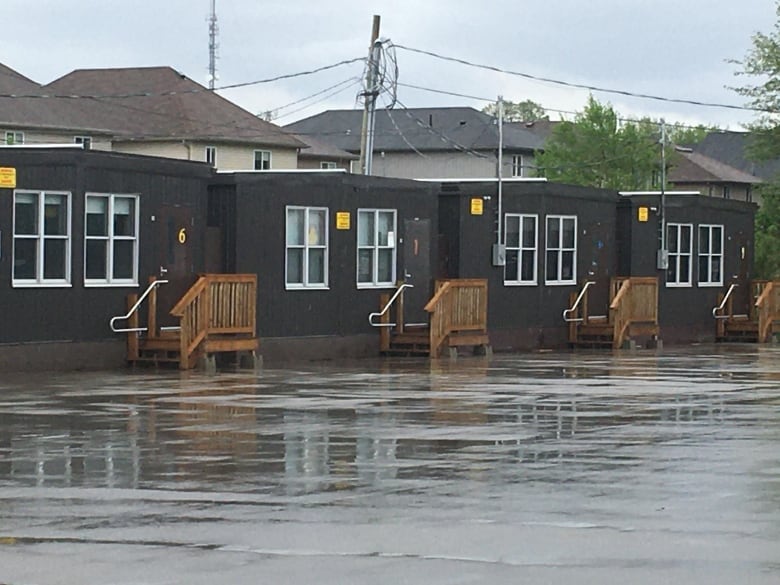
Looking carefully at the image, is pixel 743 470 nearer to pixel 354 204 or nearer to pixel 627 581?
pixel 627 581

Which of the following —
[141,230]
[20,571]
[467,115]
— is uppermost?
[467,115]

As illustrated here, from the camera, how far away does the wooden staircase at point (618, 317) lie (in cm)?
3919

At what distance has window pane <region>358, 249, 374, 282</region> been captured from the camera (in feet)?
111

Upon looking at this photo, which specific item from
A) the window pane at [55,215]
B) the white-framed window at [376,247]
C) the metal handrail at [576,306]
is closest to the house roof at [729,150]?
the metal handrail at [576,306]

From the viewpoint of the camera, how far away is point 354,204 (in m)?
33.6

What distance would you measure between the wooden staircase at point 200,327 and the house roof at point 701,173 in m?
75.8

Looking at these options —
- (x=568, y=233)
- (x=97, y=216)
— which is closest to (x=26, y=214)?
(x=97, y=216)

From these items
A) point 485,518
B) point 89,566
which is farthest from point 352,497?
point 89,566

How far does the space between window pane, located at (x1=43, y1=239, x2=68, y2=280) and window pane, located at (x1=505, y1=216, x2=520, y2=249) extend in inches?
502

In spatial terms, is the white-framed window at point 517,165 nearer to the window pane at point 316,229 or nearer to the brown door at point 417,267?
the brown door at point 417,267

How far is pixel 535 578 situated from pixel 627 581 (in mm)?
486

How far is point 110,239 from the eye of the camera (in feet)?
93.6

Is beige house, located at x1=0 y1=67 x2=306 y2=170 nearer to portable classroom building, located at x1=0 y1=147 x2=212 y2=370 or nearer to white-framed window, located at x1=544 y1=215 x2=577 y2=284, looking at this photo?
white-framed window, located at x1=544 y1=215 x2=577 y2=284

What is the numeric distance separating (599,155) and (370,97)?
55.1 m
